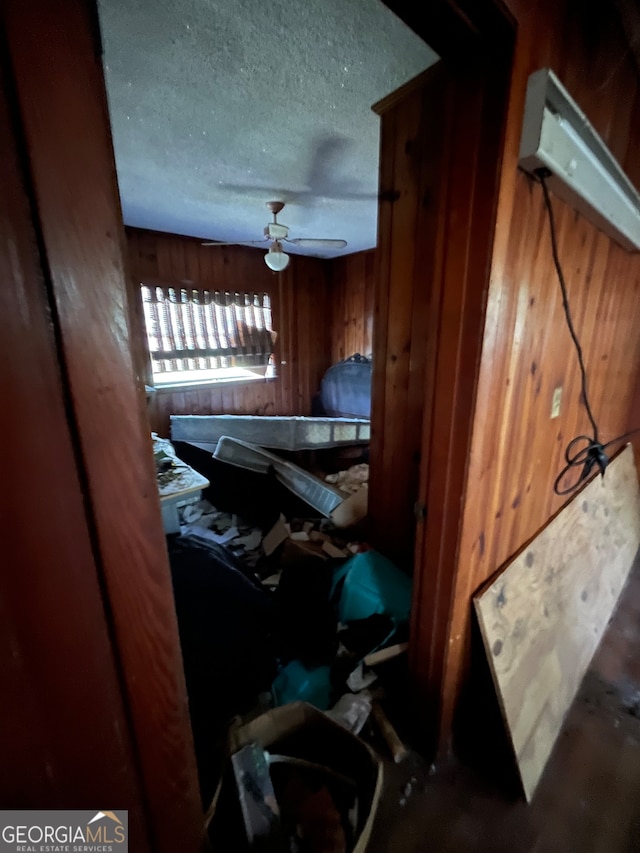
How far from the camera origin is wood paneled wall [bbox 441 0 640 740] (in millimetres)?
856

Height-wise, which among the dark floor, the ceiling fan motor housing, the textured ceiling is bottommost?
the dark floor

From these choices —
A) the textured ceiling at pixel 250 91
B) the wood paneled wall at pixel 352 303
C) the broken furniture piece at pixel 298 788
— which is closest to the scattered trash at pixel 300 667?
the broken furniture piece at pixel 298 788

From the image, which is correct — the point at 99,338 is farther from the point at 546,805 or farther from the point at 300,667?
the point at 546,805

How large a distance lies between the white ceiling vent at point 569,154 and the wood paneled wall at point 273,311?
3.78 m

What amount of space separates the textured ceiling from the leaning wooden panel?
1908 mm

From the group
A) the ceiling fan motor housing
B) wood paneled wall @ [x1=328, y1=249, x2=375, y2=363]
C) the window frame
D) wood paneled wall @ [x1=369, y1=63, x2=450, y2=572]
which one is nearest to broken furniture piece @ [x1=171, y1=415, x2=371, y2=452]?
wood paneled wall @ [x1=369, y1=63, x2=450, y2=572]

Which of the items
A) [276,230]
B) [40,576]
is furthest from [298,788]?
[276,230]

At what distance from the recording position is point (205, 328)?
171 inches

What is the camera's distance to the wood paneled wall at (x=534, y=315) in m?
0.86

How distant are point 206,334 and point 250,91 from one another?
3.07 m

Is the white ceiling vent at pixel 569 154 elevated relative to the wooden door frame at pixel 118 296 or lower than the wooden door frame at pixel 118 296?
elevated

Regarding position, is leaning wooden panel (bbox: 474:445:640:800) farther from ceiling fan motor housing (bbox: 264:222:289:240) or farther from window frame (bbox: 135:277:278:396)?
window frame (bbox: 135:277:278:396)

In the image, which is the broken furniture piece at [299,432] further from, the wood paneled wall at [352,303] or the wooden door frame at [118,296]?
the wood paneled wall at [352,303]

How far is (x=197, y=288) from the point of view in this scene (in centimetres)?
420
